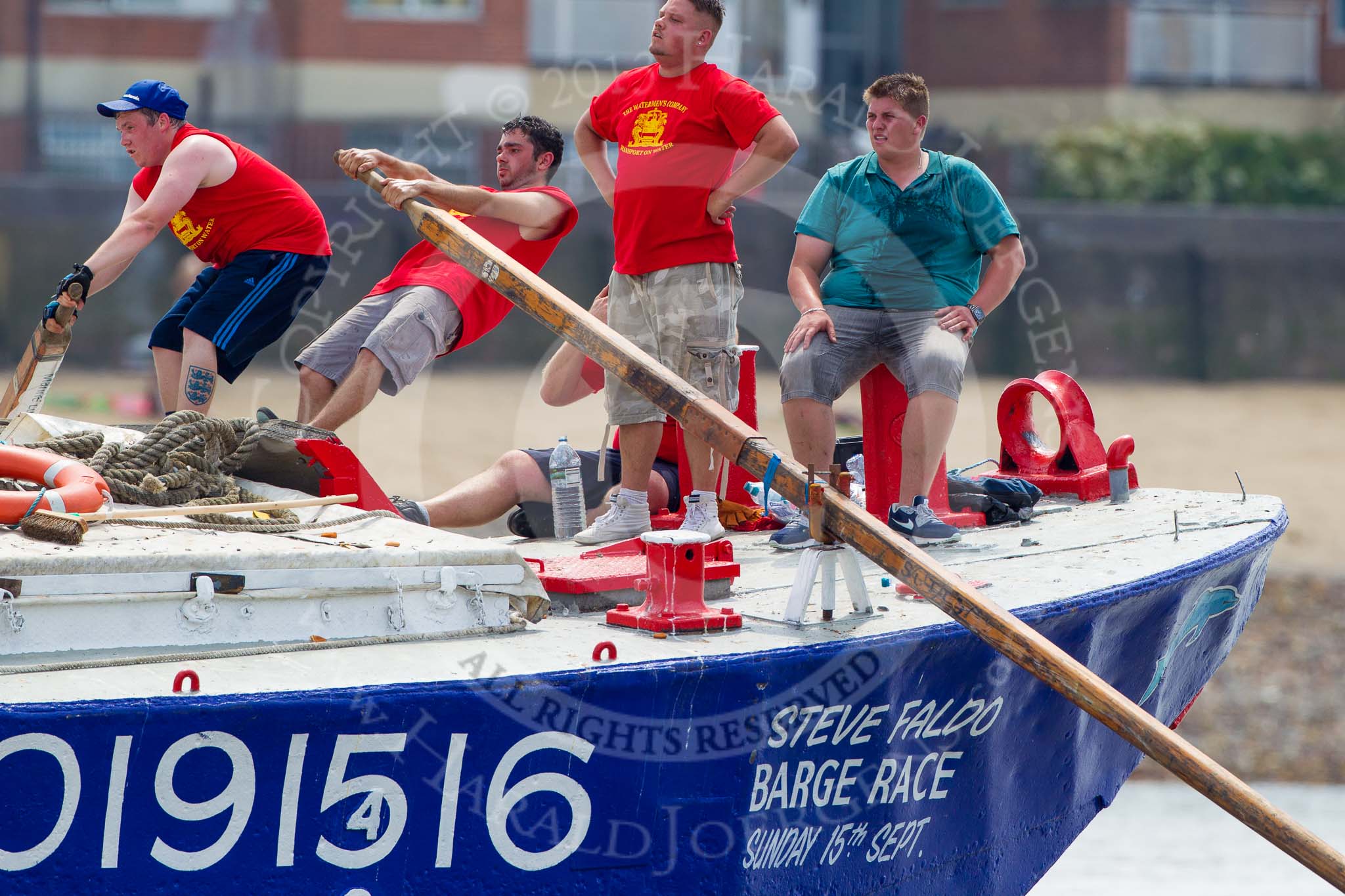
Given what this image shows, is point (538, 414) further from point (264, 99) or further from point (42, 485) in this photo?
point (264, 99)

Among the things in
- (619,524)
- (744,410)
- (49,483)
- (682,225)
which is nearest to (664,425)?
(744,410)

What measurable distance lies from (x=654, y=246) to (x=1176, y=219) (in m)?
16.9

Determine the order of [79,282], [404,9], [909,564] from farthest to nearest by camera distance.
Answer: [404,9]
[79,282]
[909,564]

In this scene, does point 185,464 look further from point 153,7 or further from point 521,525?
point 153,7

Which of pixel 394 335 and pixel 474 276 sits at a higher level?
pixel 474 276

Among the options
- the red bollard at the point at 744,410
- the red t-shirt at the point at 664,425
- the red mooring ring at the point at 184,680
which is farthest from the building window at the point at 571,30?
the red mooring ring at the point at 184,680

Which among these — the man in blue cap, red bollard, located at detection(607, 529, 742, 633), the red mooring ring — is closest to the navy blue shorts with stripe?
the man in blue cap

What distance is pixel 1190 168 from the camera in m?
22.4

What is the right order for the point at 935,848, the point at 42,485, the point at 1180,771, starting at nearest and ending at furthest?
the point at 1180,771
the point at 42,485
the point at 935,848

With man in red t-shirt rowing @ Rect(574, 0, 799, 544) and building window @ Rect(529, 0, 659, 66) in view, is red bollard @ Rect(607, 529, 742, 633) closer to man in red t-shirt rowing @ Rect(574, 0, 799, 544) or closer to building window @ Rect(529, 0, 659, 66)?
man in red t-shirt rowing @ Rect(574, 0, 799, 544)

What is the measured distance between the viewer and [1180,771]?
3.83 meters

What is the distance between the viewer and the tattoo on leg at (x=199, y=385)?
5.32 metres

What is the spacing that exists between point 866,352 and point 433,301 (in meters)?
1.36

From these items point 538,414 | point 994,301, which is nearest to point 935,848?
point 994,301
